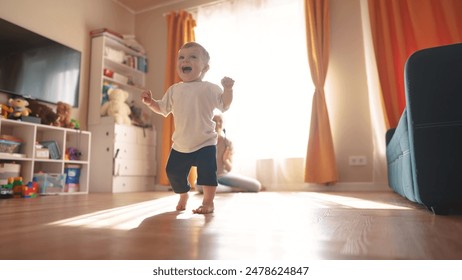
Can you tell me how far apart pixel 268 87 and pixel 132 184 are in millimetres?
1968

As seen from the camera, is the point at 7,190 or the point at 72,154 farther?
the point at 72,154

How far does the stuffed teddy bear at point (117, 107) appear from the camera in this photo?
3.69m

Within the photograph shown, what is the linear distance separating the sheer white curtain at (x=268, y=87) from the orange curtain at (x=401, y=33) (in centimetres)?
75

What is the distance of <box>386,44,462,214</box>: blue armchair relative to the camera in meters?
1.17

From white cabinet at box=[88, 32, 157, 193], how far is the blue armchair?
3073 millimetres

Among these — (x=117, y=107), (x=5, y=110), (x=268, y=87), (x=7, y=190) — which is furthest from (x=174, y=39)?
(x=7, y=190)

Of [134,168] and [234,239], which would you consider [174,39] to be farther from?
[234,239]

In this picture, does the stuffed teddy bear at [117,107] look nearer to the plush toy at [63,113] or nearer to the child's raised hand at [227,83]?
the plush toy at [63,113]

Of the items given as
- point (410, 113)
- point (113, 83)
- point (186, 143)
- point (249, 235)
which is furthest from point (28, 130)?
point (410, 113)

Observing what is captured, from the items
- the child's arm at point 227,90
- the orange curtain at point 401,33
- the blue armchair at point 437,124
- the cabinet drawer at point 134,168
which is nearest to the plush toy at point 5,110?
the cabinet drawer at point 134,168

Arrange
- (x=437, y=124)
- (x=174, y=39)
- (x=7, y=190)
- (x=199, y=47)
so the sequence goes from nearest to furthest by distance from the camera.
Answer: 1. (x=437, y=124)
2. (x=199, y=47)
3. (x=7, y=190)
4. (x=174, y=39)

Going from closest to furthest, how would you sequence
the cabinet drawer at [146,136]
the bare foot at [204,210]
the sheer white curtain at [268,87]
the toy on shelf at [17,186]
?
the bare foot at [204,210]
the toy on shelf at [17,186]
the sheer white curtain at [268,87]
the cabinet drawer at [146,136]

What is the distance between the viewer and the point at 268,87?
3.69m

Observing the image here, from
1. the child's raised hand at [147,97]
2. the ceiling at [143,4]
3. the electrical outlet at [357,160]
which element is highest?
the ceiling at [143,4]
